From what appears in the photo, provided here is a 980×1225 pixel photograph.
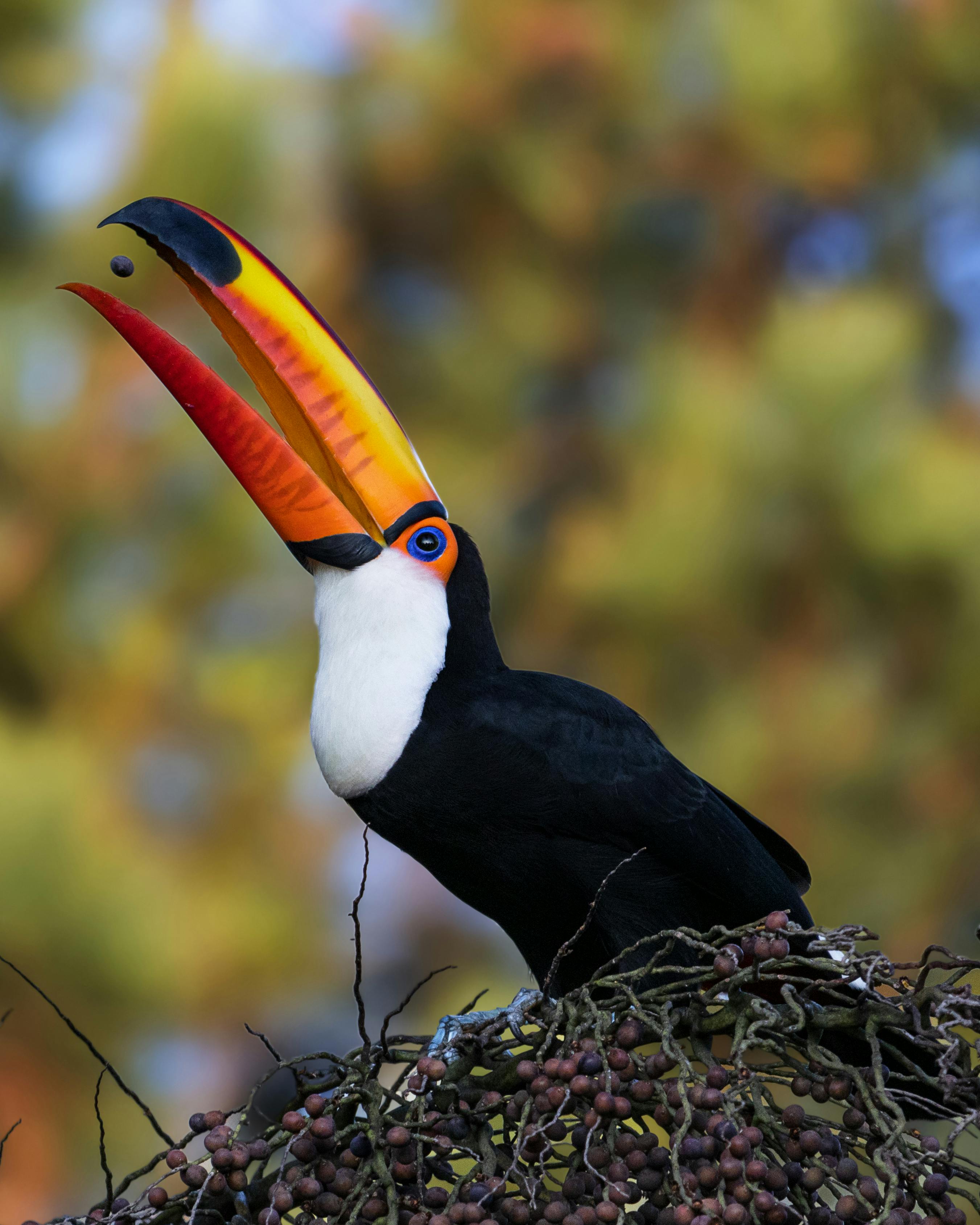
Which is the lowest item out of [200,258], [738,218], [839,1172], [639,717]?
[839,1172]

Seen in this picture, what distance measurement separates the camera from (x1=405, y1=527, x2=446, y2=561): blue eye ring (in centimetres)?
140

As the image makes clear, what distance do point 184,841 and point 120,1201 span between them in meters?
2.33

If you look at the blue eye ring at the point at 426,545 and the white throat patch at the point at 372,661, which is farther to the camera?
A: the blue eye ring at the point at 426,545

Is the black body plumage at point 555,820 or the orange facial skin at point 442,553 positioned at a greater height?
the orange facial skin at point 442,553

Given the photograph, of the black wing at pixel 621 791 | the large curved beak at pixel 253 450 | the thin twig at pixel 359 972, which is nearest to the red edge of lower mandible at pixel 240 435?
the large curved beak at pixel 253 450

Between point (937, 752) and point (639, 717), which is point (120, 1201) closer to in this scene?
point (639, 717)

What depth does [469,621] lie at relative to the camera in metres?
1.40

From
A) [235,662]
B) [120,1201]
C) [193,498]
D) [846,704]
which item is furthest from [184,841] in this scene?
[120,1201]

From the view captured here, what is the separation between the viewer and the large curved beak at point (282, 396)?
131cm

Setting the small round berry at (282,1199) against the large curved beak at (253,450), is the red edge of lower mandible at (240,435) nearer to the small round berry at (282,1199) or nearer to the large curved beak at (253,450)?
the large curved beak at (253,450)

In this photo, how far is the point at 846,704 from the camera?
3.46 m

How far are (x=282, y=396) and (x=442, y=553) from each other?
0.85 feet

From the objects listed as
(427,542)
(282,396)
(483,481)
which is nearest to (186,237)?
(282,396)

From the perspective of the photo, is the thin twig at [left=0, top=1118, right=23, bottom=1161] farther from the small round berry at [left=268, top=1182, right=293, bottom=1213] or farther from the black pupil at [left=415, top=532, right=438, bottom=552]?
the black pupil at [left=415, top=532, right=438, bottom=552]
